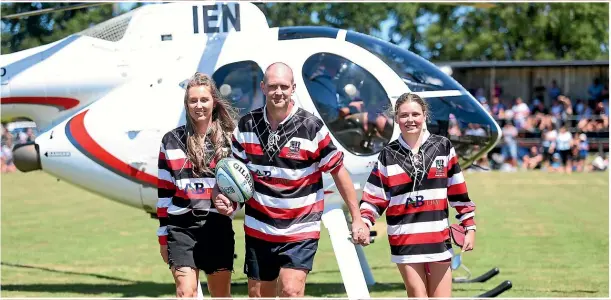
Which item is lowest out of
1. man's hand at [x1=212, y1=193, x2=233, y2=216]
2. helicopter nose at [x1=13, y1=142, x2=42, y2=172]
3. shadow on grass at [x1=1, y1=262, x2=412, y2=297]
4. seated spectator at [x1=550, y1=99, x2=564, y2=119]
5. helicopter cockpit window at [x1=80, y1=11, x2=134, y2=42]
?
seated spectator at [x1=550, y1=99, x2=564, y2=119]

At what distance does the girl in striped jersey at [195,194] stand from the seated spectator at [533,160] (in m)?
22.6

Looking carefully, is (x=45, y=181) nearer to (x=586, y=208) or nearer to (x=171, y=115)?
(x=586, y=208)

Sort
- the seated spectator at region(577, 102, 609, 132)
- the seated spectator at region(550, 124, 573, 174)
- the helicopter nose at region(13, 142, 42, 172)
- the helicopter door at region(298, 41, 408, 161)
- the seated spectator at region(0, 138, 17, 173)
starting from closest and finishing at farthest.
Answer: the helicopter door at region(298, 41, 408, 161) → the helicopter nose at region(13, 142, 42, 172) → the seated spectator at region(550, 124, 573, 174) → the seated spectator at region(577, 102, 609, 132) → the seated spectator at region(0, 138, 17, 173)

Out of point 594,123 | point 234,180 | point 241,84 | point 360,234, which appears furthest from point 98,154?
point 594,123

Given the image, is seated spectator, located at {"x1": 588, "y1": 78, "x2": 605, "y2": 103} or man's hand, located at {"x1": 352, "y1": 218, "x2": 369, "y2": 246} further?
seated spectator, located at {"x1": 588, "y1": 78, "x2": 605, "y2": 103}

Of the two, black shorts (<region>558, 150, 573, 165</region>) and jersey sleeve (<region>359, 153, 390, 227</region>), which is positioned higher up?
jersey sleeve (<region>359, 153, 390, 227</region>)

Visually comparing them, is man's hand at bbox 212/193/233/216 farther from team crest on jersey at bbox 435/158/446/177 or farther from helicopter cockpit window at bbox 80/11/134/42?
helicopter cockpit window at bbox 80/11/134/42

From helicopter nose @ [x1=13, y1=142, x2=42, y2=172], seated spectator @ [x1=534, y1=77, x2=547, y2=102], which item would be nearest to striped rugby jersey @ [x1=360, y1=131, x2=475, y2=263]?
helicopter nose @ [x1=13, y1=142, x2=42, y2=172]

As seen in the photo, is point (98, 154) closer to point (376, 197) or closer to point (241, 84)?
point (241, 84)

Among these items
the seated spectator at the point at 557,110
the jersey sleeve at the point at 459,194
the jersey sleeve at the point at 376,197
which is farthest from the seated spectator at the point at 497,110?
the jersey sleeve at the point at 376,197

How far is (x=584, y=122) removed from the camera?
28.5 meters

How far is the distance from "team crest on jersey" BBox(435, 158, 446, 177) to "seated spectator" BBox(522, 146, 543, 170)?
2240 cm

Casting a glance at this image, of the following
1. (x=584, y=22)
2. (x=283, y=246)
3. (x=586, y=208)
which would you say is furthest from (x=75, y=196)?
(x=584, y=22)

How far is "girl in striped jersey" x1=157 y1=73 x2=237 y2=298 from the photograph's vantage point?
591cm
